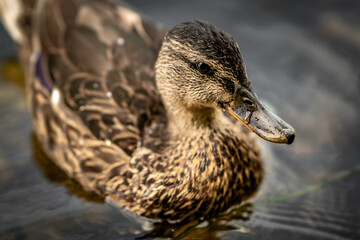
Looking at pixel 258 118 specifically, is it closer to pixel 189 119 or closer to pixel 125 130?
pixel 189 119

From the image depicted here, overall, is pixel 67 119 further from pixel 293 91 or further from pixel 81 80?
pixel 293 91

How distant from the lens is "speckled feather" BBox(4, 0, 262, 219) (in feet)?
11.5

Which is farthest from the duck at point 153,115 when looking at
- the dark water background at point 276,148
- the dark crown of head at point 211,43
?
the dark water background at point 276,148

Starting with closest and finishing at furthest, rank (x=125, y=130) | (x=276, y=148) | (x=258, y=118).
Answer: (x=258, y=118) → (x=125, y=130) → (x=276, y=148)

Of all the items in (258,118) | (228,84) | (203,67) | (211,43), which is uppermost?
(211,43)

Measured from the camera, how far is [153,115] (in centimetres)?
369

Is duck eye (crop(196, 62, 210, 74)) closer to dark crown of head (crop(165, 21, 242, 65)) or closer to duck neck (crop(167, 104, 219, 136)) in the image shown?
dark crown of head (crop(165, 21, 242, 65))

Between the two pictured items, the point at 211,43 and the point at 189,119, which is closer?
the point at 211,43

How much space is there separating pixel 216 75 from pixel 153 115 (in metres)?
0.80

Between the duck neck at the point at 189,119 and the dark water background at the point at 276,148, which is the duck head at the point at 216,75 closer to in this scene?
the duck neck at the point at 189,119

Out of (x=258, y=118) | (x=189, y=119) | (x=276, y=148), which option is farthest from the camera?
(x=276, y=148)

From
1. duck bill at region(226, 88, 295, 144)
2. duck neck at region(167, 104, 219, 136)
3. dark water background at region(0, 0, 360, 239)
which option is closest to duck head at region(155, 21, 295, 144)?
duck bill at region(226, 88, 295, 144)

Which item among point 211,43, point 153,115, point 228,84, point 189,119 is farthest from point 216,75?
point 153,115

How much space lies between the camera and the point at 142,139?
3.62 m
